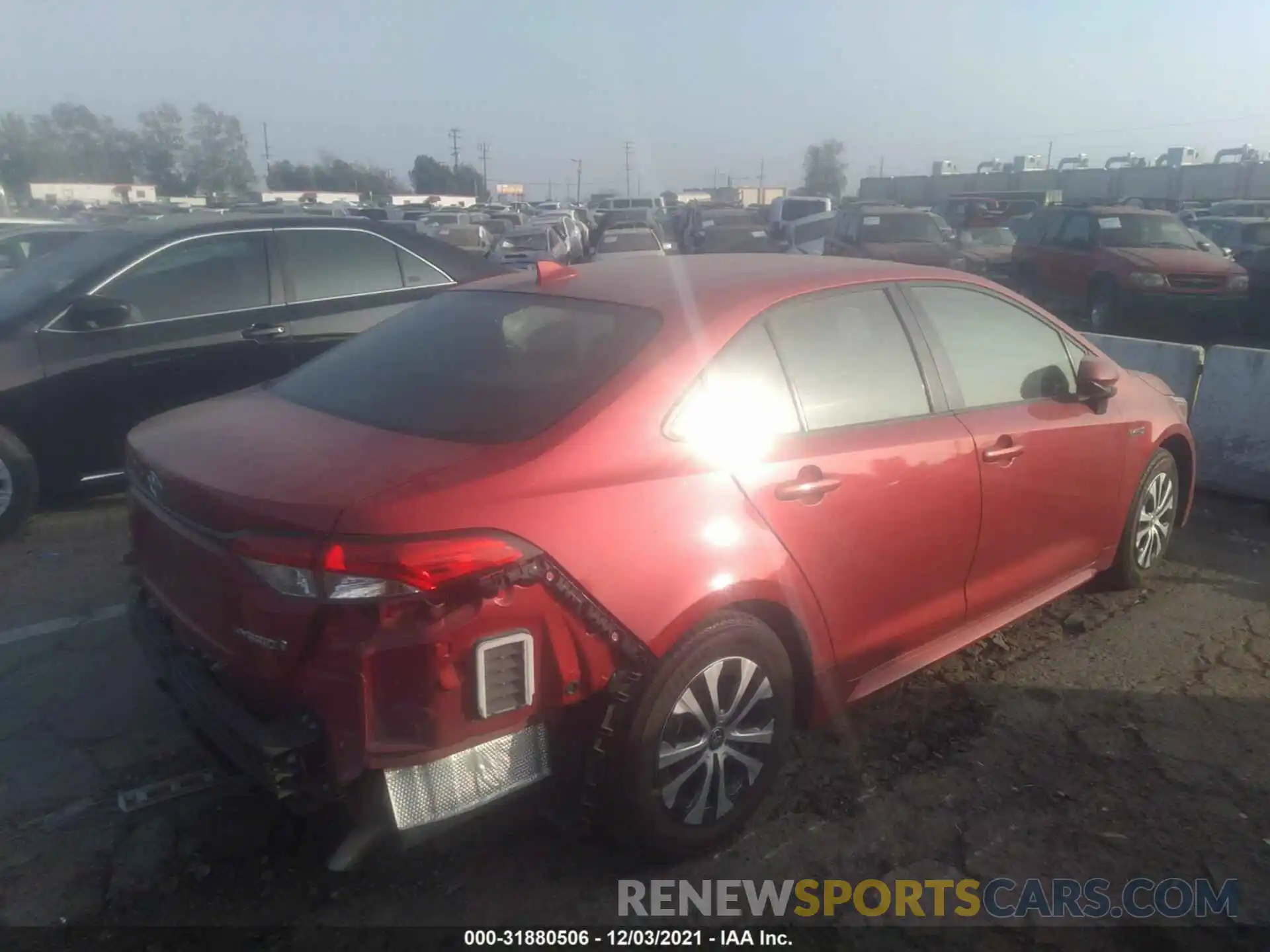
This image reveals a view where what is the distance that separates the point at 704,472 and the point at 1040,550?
1890mm

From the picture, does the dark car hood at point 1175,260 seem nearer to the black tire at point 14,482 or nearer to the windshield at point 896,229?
the windshield at point 896,229

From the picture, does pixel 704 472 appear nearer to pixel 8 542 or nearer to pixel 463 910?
pixel 463 910

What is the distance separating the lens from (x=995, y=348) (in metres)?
3.93

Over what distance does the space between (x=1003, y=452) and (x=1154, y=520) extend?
171 centimetres

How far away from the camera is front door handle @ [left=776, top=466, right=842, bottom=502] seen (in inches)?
116

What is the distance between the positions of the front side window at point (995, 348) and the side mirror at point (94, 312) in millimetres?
4191

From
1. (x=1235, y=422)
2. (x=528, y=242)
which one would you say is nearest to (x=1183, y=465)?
(x=1235, y=422)

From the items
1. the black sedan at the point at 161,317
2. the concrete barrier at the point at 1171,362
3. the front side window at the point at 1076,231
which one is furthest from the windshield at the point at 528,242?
the concrete barrier at the point at 1171,362

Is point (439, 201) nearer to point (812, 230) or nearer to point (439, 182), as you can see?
point (439, 182)

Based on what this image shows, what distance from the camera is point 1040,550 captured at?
13.1 feet

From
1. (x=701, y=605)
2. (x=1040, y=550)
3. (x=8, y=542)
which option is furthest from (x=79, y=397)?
(x=1040, y=550)

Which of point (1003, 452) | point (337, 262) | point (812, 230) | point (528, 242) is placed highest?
point (337, 262)

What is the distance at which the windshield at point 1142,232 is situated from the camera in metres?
14.4

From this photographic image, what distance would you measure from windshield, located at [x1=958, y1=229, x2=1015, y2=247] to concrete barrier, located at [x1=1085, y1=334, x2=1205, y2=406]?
13.1 meters
